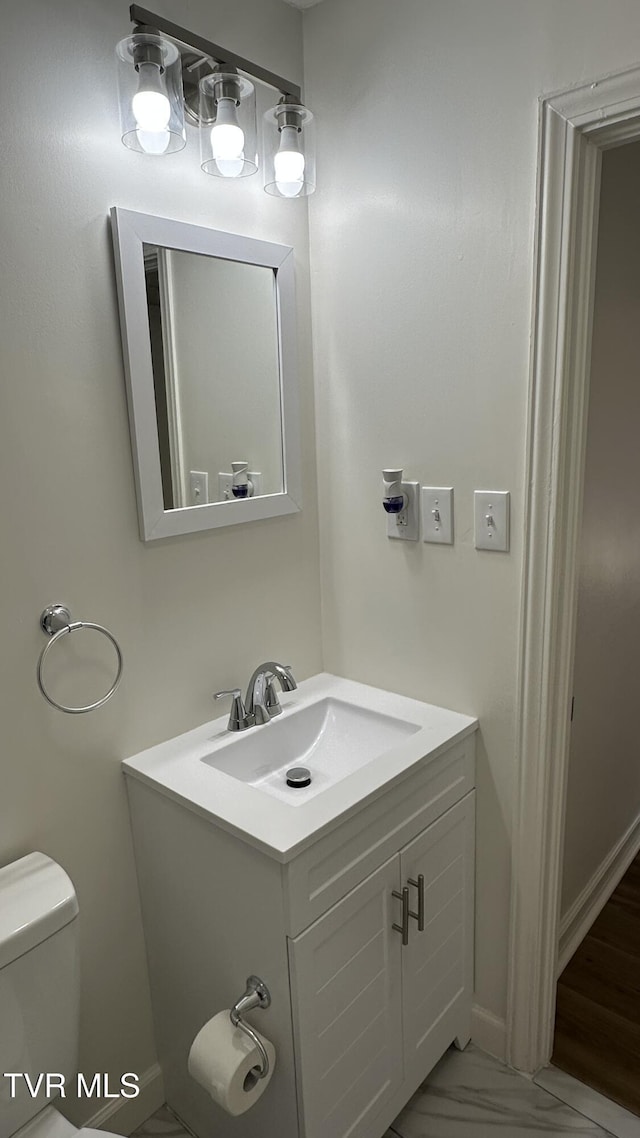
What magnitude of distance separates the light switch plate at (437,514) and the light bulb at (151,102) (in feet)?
2.79

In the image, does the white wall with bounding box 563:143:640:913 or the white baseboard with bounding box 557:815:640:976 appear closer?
the white wall with bounding box 563:143:640:913

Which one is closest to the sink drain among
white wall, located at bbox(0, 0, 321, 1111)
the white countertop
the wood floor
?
the white countertop

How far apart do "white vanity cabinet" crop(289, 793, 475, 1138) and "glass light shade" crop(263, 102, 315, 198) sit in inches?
53.0

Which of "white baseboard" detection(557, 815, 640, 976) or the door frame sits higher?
the door frame

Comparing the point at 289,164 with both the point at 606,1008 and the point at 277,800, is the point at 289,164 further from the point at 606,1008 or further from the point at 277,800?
the point at 606,1008

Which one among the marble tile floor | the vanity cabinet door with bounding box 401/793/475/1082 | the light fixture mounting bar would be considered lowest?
the marble tile floor

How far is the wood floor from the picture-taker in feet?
5.29

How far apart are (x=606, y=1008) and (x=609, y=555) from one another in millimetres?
1157

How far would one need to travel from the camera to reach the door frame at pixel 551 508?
4.01 ft

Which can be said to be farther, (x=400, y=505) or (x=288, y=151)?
(x=400, y=505)

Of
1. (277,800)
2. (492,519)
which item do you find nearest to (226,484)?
(492,519)

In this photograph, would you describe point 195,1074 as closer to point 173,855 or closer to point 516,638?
point 173,855

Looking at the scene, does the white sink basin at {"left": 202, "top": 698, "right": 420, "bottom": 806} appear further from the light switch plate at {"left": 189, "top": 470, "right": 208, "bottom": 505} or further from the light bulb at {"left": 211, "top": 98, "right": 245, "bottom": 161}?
the light bulb at {"left": 211, "top": 98, "right": 245, "bottom": 161}

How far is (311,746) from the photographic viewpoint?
1635 mm
